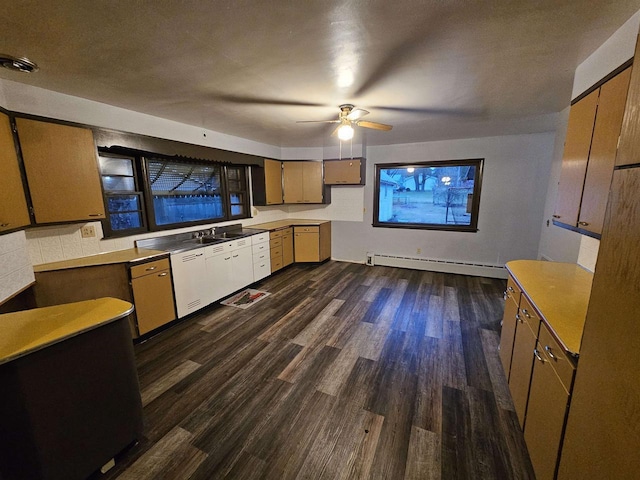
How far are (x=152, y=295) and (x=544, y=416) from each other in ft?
10.9

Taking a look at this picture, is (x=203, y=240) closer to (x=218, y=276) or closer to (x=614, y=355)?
(x=218, y=276)

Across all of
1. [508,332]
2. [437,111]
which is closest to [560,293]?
[508,332]

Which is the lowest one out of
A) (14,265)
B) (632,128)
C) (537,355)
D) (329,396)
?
(329,396)

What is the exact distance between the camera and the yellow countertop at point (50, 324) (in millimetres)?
1180

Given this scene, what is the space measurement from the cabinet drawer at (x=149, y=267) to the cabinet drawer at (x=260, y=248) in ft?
4.70

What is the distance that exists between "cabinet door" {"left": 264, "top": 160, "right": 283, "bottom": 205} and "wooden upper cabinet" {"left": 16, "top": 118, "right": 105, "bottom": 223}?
2628 millimetres

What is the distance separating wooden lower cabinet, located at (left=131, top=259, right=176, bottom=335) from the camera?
262cm

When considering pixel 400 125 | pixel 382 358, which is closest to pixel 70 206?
pixel 382 358

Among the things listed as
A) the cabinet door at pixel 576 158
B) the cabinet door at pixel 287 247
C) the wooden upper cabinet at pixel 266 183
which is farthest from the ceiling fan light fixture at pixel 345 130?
the cabinet door at pixel 287 247

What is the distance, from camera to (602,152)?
1.47 metres

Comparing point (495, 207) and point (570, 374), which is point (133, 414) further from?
point (495, 207)

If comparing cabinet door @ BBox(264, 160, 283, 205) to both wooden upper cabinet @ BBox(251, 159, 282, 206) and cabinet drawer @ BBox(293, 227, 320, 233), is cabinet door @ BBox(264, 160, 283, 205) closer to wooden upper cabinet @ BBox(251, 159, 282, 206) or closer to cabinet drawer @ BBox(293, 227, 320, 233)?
wooden upper cabinet @ BBox(251, 159, 282, 206)

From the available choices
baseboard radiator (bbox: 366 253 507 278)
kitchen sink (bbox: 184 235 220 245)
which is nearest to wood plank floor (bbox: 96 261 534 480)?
kitchen sink (bbox: 184 235 220 245)

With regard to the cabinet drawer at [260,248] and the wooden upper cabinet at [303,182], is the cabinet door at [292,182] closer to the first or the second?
the wooden upper cabinet at [303,182]
